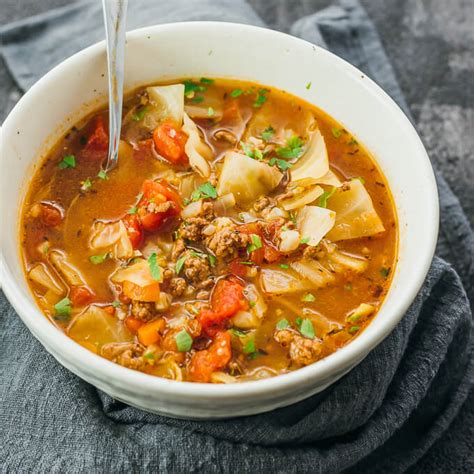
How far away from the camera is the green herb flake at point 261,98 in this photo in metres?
4.20

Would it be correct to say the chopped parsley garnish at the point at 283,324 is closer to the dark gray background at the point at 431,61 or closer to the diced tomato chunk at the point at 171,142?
the diced tomato chunk at the point at 171,142

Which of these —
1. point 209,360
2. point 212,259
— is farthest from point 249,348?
point 212,259

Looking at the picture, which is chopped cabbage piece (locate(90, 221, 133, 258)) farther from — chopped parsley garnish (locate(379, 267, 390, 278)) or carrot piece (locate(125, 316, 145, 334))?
chopped parsley garnish (locate(379, 267, 390, 278))

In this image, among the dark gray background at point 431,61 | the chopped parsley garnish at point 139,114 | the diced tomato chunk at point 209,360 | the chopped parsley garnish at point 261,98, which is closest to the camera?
the diced tomato chunk at point 209,360

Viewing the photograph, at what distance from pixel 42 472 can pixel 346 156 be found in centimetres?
210

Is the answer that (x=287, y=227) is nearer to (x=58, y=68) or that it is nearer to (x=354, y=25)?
(x=58, y=68)

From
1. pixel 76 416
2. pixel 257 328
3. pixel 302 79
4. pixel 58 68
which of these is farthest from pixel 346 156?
pixel 76 416

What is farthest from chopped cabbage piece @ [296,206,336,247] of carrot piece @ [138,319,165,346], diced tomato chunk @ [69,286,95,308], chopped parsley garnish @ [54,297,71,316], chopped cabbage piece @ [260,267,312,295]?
chopped parsley garnish @ [54,297,71,316]

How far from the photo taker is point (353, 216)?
146 inches

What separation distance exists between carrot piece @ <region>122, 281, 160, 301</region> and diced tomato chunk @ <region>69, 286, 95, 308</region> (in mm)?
175

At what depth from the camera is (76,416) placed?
11.6 ft

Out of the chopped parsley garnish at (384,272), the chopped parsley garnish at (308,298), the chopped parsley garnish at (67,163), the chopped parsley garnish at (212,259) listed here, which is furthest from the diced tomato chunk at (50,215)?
the chopped parsley garnish at (384,272)

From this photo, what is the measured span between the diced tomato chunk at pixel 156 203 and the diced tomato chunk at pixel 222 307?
45cm

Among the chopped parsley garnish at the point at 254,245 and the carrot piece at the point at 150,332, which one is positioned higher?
the chopped parsley garnish at the point at 254,245
